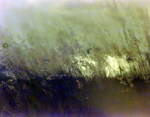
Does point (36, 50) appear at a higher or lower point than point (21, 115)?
higher

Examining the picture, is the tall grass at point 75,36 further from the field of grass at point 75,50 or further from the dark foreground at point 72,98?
the dark foreground at point 72,98

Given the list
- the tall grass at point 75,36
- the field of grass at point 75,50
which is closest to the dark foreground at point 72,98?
the field of grass at point 75,50

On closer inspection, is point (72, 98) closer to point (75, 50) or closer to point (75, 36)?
point (75, 50)

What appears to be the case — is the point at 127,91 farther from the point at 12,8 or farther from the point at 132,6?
the point at 12,8

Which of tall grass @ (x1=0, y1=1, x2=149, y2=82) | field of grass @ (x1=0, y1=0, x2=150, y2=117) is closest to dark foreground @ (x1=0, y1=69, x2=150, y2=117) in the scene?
field of grass @ (x1=0, y1=0, x2=150, y2=117)

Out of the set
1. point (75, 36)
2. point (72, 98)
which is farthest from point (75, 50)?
point (72, 98)

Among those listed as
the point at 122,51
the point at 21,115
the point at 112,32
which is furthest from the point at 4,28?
the point at 122,51

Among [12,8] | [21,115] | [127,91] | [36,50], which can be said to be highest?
[12,8]
